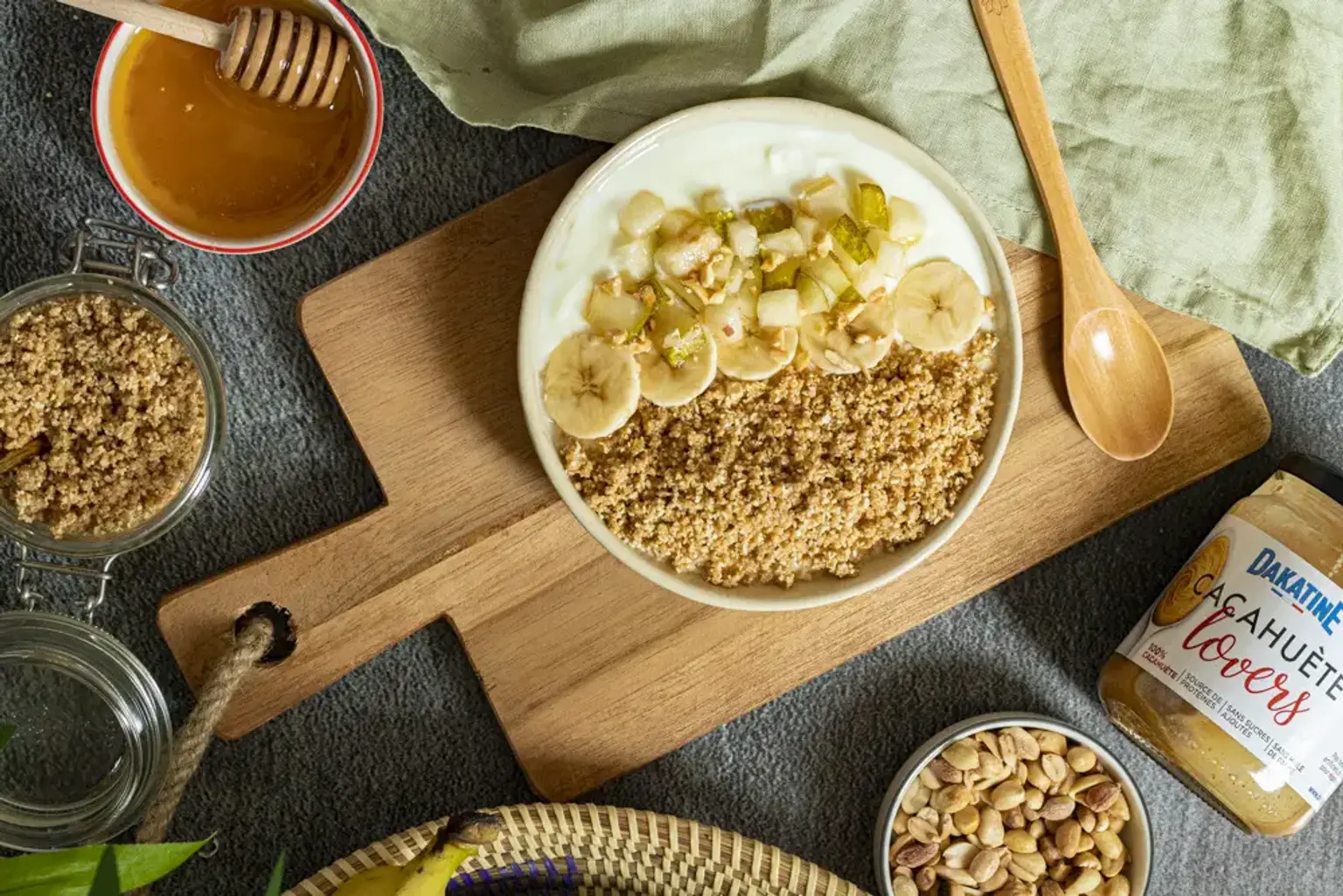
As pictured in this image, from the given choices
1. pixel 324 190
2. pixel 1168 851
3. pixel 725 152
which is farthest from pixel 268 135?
pixel 1168 851

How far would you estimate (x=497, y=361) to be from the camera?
105cm

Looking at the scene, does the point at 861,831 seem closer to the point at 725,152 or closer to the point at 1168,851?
the point at 1168,851

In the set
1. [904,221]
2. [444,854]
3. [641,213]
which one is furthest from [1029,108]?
[444,854]

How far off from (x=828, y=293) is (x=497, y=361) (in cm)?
30

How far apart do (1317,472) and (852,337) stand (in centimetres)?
46

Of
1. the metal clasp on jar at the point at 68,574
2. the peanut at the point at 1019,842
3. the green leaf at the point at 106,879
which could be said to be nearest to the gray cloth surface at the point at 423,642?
the metal clasp on jar at the point at 68,574

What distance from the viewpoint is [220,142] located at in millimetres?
1007

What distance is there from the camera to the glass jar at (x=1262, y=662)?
3.34 ft

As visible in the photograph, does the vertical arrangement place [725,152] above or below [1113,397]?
above

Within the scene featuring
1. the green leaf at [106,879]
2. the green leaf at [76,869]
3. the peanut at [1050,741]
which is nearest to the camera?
the green leaf at [106,879]

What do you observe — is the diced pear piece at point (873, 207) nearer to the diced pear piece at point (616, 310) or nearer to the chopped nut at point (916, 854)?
the diced pear piece at point (616, 310)

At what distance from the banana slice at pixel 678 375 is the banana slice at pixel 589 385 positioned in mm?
16

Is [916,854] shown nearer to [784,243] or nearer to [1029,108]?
[784,243]

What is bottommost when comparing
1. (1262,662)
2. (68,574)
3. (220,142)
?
(1262,662)
